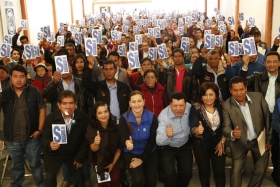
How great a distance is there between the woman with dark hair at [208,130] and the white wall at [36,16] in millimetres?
11556

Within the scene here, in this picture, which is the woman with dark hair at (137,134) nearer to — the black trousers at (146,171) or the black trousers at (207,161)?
the black trousers at (146,171)

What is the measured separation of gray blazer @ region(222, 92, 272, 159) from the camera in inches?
142

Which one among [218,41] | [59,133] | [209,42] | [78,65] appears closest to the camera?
[59,133]

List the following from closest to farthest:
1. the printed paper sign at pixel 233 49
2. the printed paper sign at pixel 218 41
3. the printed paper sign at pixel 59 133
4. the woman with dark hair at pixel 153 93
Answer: the printed paper sign at pixel 59 133, the woman with dark hair at pixel 153 93, the printed paper sign at pixel 233 49, the printed paper sign at pixel 218 41

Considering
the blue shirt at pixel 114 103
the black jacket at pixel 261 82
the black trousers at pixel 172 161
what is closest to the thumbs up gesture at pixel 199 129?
the black trousers at pixel 172 161

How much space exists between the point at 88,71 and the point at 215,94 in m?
1.69

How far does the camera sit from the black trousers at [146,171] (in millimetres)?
3646

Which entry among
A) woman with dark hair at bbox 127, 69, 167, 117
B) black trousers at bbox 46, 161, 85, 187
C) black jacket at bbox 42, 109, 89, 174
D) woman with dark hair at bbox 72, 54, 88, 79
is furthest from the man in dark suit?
woman with dark hair at bbox 72, 54, 88, 79

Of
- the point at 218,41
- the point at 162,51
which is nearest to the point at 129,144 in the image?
the point at 162,51

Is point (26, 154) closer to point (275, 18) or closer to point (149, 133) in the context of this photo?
point (149, 133)

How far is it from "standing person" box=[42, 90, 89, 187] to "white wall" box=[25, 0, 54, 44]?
1096 centimetres

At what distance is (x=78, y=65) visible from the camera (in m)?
4.62

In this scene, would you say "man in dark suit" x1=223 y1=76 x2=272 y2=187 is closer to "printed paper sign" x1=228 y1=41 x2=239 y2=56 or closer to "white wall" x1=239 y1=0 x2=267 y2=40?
"printed paper sign" x1=228 y1=41 x2=239 y2=56

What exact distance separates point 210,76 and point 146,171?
5.70 ft
